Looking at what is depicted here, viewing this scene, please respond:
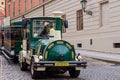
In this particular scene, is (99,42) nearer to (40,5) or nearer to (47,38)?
(47,38)

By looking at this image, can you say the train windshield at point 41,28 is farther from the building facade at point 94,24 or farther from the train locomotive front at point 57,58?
the building facade at point 94,24

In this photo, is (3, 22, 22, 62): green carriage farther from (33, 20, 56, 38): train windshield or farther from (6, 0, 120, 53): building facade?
(6, 0, 120, 53): building facade

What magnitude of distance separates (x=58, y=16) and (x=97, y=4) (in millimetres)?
12586

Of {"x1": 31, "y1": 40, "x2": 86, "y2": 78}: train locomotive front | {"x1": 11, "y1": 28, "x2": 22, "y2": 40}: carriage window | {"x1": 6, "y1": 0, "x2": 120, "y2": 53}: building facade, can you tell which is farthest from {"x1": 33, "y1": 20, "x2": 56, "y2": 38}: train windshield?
{"x1": 6, "y1": 0, "x2": 120, "y2": 53}: building facade

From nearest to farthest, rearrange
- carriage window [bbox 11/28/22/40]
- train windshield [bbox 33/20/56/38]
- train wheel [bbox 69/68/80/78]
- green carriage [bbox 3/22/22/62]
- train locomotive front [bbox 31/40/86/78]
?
1. train locomotive front [bbox 31/40/86/78]
2. train wheel [bbox 69/68/80/78]
3. train windshield [bbox 33/20/56/38]
4. green carriage [bbox 3/22/22/62]
5. carriage window [bbox 11/28/22/40]

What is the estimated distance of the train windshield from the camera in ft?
53.3

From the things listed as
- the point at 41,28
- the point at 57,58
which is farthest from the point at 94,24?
the point at 57,58

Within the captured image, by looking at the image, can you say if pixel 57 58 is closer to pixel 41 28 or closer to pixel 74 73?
pixel 74 73

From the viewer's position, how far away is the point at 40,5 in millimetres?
48156

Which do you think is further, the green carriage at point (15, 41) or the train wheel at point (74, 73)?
the green carriage at point (15, 41)

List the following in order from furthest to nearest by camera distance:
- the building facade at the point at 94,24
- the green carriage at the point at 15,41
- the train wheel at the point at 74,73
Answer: the building facade at the point at 94,24, the green carriage at the point at 15,41, the train wheel at the point at 74,73

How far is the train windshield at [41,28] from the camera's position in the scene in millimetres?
16234

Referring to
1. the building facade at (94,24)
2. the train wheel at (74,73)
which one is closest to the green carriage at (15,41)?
the building facade at (94,24)

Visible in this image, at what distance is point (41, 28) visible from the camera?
16312mm
